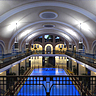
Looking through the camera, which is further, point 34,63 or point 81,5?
point 34,63

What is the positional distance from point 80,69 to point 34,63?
14.1 m

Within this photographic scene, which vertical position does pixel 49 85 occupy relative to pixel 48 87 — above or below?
above

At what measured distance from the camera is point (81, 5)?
7098 millimetres

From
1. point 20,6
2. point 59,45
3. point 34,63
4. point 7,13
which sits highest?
point 20,6

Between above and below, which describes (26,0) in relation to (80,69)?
above

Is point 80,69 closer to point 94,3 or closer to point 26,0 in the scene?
point 94,3

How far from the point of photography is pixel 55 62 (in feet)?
87.2

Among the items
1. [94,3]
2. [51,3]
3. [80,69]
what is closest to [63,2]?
[51,3]

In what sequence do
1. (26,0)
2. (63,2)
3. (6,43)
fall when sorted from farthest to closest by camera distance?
(6,43) → (63,2) → (26,0)

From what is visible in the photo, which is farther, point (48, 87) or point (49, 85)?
point (48, 87)

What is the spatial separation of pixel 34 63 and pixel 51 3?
21.4m

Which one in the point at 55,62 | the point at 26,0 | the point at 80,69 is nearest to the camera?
the point at 26,0

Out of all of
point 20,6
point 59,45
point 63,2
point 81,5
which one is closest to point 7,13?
point 20,6

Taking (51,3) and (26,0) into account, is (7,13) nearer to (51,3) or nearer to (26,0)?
(26,0)
